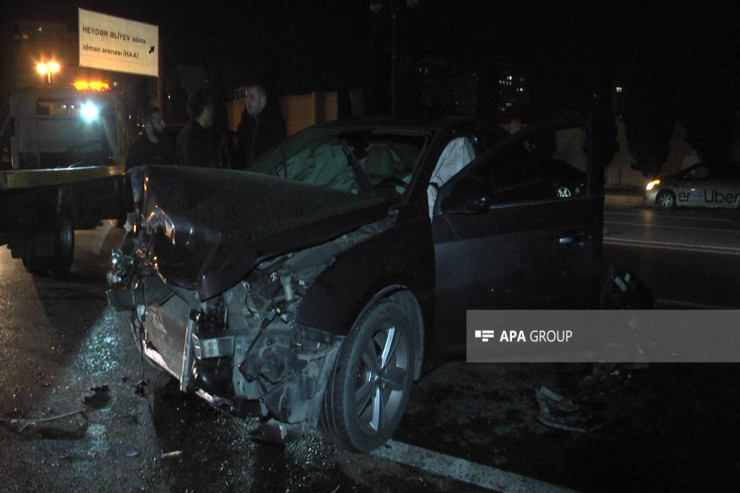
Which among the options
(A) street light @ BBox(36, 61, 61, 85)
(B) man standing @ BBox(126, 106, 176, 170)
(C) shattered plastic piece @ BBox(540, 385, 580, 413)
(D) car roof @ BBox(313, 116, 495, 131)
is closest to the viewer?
(C) shattered plastic piece @ BBox(540, 385, 580, 413)

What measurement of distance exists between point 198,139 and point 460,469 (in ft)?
13.7

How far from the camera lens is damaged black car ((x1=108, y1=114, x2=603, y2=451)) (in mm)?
3145

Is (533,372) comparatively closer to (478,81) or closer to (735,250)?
(735,250)

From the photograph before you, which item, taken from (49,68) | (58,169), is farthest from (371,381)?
(49,68)

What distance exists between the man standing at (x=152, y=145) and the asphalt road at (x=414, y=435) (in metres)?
2.55

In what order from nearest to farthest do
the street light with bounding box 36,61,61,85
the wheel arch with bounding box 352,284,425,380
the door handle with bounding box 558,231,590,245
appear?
the wheel arch with bounding box 352,284,425,380
the door handle with bounding box 558,231,590,245
the street light with bounding box 36,61,61,85

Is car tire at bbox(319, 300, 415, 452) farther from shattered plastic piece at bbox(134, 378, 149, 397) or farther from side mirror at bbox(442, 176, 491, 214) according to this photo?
shattered plastic piece at bbox(134, 378, 149, 397)

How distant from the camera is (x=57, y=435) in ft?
12.1

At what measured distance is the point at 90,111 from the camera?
9992mm

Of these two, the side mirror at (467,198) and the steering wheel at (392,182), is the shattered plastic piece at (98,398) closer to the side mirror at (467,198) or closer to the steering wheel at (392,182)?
the steering wheel at (392,182)

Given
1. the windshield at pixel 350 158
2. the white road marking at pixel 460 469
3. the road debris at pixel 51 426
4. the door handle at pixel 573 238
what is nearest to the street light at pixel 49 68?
the windshield at pixel 350 158

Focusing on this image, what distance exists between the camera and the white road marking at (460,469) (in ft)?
10.5

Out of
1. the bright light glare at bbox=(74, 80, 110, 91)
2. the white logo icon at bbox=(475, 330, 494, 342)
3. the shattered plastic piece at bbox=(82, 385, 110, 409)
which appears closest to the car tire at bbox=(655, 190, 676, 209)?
the bright light glare at bbox=(74, 80, 110, 91)

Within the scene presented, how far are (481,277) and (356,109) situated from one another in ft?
103
